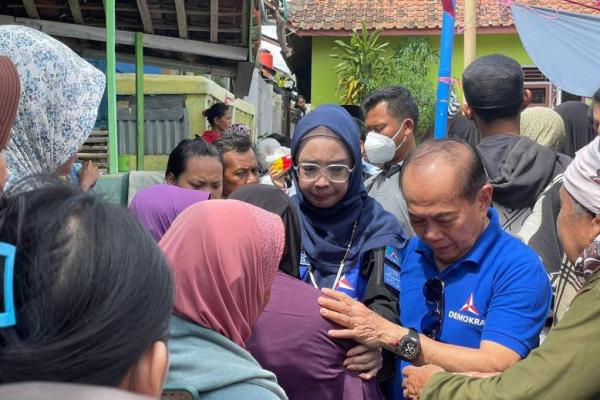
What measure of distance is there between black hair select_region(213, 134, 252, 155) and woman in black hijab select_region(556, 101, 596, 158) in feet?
7.12

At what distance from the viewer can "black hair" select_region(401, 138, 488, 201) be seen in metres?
2.10

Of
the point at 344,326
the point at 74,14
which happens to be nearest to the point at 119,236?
the point at 344,326

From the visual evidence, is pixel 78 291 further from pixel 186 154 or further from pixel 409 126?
pixel 186 154

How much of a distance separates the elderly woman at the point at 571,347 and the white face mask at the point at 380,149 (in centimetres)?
168

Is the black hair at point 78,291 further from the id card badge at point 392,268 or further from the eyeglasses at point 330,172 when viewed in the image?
the eyeglasses at point 330,172

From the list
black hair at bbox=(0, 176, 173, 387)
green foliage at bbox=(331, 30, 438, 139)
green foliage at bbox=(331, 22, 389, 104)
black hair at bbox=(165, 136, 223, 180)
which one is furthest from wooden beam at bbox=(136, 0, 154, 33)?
green foliage at bbox=(331, 22, 389, 104)

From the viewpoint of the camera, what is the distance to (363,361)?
1949 millimetres

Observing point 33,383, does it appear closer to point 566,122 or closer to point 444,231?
point 444,231

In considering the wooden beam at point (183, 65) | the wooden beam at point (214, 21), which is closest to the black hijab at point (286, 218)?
the wooden beam at point (214, 21)

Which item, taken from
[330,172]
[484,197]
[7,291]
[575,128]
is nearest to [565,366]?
[484,197]

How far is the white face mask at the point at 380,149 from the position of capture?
3.53 metres

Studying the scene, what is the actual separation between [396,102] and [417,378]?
2.05 m

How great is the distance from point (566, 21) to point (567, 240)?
5.41 m

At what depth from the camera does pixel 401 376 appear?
224cm
